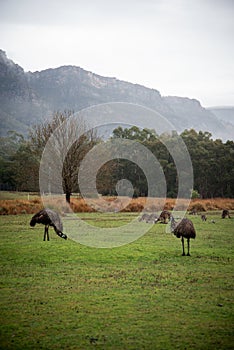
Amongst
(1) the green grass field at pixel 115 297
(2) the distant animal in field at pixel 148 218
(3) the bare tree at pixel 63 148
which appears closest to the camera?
(1) the green grass field at pixel 115 297

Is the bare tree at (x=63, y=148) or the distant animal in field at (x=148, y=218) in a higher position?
the bare tree at (x=63, y=148)

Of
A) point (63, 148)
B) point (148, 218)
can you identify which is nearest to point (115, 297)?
point (148, 218)

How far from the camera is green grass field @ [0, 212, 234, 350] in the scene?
8.26m

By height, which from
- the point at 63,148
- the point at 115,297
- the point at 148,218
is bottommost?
the point at 115,297

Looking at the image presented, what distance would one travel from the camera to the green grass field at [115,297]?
27.1 feet

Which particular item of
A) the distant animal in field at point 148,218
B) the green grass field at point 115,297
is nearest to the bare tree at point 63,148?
the distant animal in field at point 148,218

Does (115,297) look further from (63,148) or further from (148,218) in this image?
(63,148)

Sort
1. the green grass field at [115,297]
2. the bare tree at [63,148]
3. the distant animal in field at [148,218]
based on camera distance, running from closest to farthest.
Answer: the green grass field at [115,297] < the distant animal in field at [148,218] < the bare tree at [63,148]

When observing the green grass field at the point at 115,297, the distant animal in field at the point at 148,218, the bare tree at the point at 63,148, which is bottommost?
the green grass field at the point at 115,297

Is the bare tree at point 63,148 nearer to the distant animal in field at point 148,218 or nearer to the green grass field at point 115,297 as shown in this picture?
the distant animal in field at point 148,218

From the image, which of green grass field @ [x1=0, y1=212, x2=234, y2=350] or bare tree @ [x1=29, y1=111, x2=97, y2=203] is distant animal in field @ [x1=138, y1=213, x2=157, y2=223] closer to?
bare tree @ [x1=29, y1=111, x2=97, y2=203]

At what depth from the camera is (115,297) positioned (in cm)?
1092

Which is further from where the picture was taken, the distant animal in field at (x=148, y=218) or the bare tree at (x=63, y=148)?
the bare tree at (x=63, y=148)

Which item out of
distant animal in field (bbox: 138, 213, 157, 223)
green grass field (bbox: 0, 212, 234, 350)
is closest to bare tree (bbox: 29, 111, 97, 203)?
distant animal in field (bbox: 138, 213, 157, 223)
